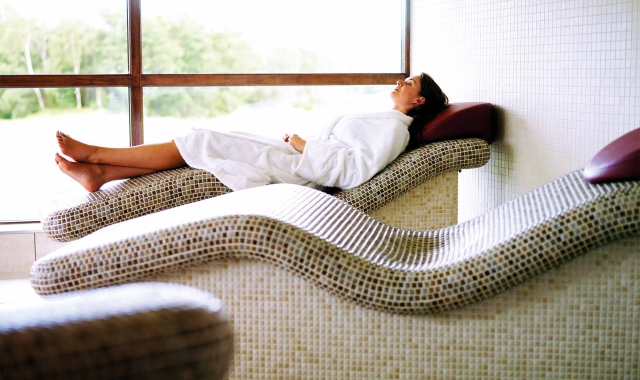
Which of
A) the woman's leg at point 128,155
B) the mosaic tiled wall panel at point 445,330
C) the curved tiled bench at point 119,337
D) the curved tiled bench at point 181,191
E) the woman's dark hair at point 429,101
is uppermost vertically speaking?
the woman's dark hair at point 429,101

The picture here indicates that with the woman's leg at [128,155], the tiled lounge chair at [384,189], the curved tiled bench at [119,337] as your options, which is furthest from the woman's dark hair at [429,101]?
the curved tiled bench at [119,337]

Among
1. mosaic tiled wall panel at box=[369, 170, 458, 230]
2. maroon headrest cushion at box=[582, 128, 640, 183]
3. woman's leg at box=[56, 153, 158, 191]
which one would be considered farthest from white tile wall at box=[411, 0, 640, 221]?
woman's leg at box=[56, 153, 158, 191]

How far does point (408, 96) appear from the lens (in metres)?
3.60

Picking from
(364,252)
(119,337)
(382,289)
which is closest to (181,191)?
(364,252)

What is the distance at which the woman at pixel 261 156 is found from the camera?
3121mm

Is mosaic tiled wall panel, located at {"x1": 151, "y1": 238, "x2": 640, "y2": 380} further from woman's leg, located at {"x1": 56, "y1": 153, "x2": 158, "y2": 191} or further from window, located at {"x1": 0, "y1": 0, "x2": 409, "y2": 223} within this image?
window, located at {"x1": 0, "y1": 0, "x2": 409, "y2": 223}

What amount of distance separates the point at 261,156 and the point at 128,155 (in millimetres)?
559

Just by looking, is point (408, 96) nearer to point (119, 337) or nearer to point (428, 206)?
point (428, 206)

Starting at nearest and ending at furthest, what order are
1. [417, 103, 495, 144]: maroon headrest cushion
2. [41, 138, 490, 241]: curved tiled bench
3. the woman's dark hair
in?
[41, 138, 490, 241]: curved tiled bench < [417, 103, 495, 144]: maroon headrest cushion < the woman's dark hair

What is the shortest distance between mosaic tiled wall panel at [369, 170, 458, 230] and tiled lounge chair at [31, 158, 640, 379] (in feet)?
3.80

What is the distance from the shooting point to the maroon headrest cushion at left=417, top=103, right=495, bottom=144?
3.30m

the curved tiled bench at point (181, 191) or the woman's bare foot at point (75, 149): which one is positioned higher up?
the woman's bare foot at point (75, 149)

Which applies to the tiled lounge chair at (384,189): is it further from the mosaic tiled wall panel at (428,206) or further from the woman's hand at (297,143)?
the woman's hand at (297,143)

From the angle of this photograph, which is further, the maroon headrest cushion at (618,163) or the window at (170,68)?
the window at (170,68)
